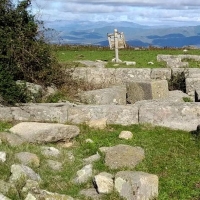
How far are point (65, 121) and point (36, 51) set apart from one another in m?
3.51

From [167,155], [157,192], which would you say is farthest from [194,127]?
[157,192]

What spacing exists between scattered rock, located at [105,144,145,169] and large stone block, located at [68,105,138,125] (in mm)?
2142

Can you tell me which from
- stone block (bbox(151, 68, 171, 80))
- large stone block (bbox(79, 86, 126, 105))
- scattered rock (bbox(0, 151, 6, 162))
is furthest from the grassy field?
scattered rock (bbox(0, 151, 6, 162))

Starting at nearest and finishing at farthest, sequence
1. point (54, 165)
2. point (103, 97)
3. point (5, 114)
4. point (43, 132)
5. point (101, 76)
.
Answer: point (54, 165), point (43, 132), point (5, 114), point (103, 97), point (101, 76)

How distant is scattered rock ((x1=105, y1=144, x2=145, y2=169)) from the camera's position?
7203 millimetres

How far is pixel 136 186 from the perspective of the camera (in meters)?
6.17

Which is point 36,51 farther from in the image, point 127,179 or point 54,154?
point 127,179

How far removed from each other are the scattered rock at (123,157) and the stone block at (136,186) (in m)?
0.75

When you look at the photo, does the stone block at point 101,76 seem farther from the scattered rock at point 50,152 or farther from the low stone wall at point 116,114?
the scattered rock at point 50,152

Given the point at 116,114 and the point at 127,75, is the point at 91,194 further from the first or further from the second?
the point at 127,75

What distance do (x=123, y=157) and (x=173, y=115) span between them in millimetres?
2734

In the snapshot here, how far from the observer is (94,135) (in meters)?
9.08

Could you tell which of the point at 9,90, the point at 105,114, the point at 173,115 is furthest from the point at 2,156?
the point at 173,115

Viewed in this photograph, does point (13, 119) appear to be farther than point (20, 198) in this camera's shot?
Yes
